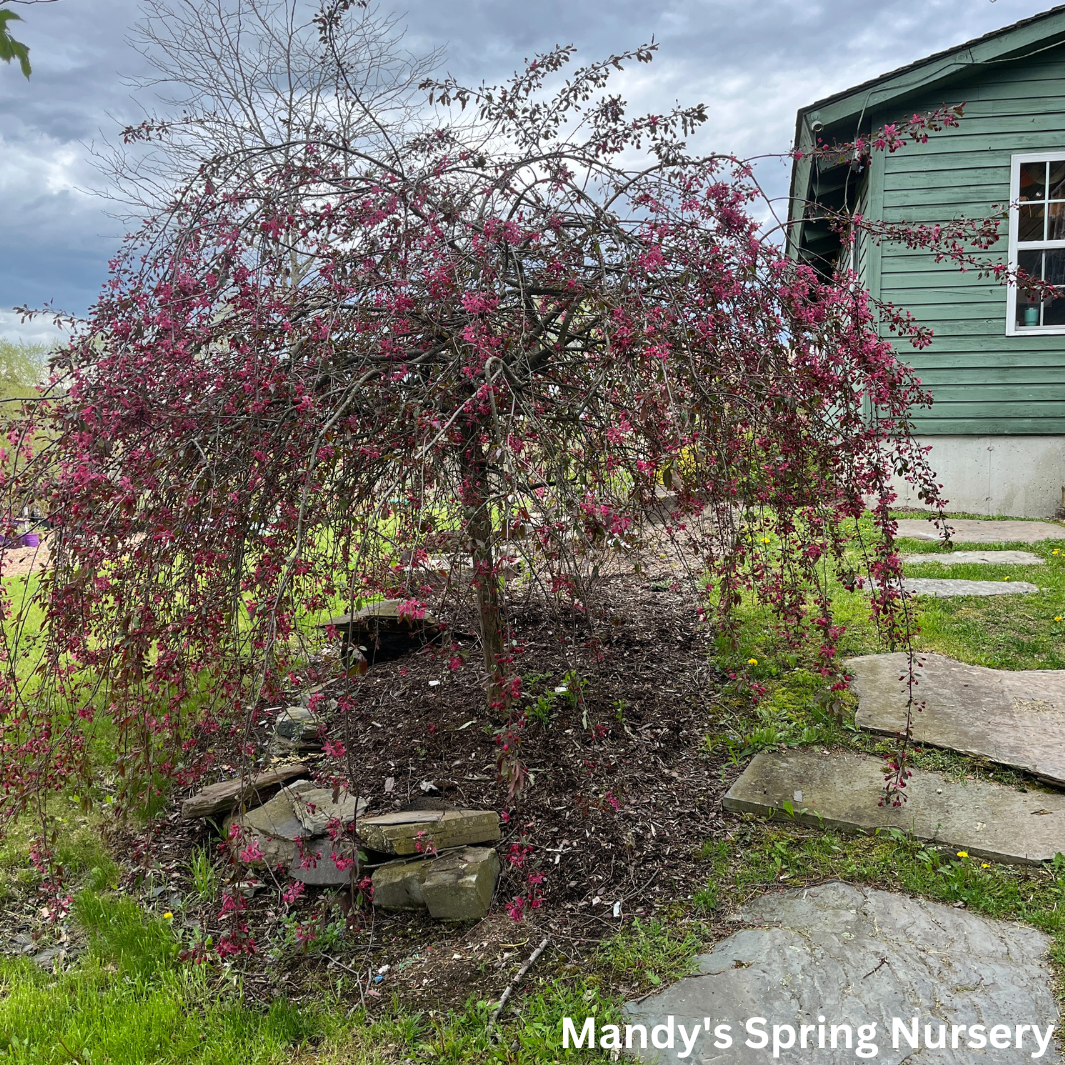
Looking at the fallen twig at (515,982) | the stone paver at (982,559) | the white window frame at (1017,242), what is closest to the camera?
the fallen twig at (515,982)

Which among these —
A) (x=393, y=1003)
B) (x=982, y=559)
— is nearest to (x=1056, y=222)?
(x=982, y=559)

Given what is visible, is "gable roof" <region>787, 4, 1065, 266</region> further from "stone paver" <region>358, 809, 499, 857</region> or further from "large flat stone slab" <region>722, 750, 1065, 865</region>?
"stone paver" <region>358, 809, 499, 857</region>

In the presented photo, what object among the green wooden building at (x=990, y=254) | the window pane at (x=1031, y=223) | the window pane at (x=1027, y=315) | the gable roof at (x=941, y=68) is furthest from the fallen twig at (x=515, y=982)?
the window pane at (x=1031, y=223)

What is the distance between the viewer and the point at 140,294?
9.11 feet

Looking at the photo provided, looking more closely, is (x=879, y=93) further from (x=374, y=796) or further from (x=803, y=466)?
(x=374, y=796)

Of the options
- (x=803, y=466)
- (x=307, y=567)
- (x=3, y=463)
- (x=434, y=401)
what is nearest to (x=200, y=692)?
(x=3, y=463)

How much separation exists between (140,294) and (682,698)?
9.05 ft

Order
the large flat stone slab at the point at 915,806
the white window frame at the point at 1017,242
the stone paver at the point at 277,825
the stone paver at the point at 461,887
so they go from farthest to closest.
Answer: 1. the white window frame at the point at 1017,242
2. the stone paver at the point at 277,825
3. the large flat stone slab at the point at 915,806
4. the stone paver at the point at 461,887

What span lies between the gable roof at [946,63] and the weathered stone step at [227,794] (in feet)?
24.8

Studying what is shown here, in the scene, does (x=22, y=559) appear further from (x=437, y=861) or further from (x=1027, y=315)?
(x=1027, y=315)

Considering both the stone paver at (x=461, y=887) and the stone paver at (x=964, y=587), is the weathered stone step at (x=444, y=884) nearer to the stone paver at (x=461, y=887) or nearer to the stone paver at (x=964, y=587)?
the stone paver at (x=461, y=887)

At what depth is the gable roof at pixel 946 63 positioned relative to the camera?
775 centimetres

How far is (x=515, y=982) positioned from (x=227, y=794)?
1553 mm

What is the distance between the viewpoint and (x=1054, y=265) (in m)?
8.22
